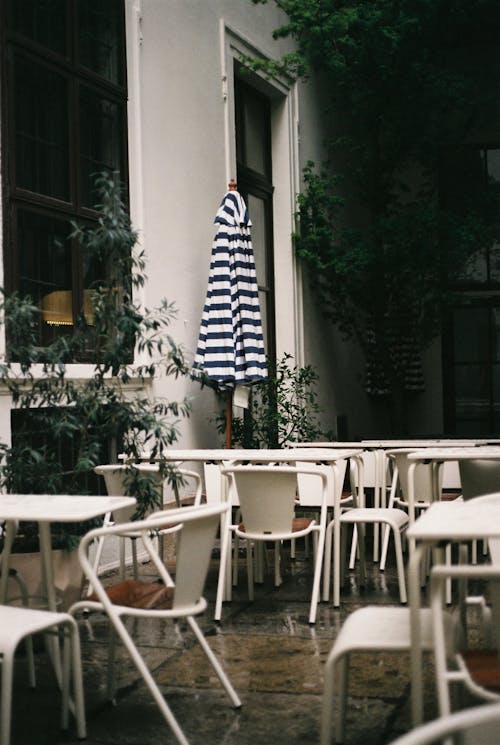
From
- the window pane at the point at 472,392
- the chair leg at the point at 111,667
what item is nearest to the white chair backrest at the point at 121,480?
the chair leg at the point at 111,667

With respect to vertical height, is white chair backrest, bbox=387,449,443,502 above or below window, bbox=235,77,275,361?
below

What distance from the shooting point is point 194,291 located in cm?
727

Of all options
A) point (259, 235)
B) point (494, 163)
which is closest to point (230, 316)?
point (259, 235)

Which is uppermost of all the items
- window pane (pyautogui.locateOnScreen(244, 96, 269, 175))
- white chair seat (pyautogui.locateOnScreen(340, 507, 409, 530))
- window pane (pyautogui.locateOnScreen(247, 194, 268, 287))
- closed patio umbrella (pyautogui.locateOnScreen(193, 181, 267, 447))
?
window pane (pyautogui.locateOnScreen(244, 96, 269, 175))

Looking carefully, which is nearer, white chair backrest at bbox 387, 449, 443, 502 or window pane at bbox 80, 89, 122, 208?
white chair backrest at bbox 387, 449, 443, 502

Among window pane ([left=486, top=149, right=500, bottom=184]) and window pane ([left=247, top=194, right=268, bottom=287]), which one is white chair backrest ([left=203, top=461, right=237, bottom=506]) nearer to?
window pane ([left=247, top=194, right=268, bottom=287])

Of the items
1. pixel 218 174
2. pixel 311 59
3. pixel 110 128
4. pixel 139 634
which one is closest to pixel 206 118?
pixel 218 174

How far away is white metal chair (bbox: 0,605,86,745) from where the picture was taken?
2.54 m

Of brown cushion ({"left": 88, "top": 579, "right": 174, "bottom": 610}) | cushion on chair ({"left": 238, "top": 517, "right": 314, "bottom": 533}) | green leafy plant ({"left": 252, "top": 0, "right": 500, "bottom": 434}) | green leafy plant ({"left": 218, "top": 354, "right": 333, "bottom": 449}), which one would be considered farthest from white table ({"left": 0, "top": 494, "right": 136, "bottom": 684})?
green leafy plant ({"left": 252, "top": 0, "right": 500, "bottom": 434})

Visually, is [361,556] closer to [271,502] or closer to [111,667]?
[271,502]

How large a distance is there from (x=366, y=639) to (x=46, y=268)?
3.61 meters

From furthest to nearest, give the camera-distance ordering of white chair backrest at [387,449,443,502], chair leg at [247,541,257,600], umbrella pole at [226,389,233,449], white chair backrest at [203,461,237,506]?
umbrella pole at [226,389,233,449]
white chair backrest at [387,449,443,502]
white chair backrest at [203,461,237,506]
chair leg at [247,541,257,600]

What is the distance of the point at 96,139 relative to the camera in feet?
20.2

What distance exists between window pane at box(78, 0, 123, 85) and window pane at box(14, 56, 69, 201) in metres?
0.39
